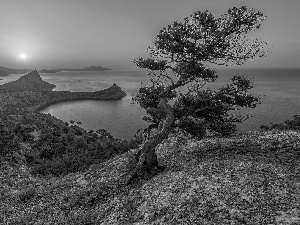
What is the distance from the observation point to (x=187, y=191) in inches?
634

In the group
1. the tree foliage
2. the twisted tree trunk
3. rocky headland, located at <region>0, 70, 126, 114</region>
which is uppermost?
the tree foliage

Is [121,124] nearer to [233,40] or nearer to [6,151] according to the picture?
[6,151]

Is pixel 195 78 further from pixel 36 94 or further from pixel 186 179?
pixel 36 94

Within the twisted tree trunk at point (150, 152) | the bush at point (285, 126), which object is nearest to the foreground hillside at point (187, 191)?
the twisted tree trunk at point (150, 152)

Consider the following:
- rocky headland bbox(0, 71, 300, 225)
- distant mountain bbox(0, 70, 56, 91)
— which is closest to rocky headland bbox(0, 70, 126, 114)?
distant mountain bbox(0, 70, 56, 91)

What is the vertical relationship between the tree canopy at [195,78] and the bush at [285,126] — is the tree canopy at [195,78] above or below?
above

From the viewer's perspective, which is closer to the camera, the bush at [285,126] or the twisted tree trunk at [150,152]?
the twisted tree trunk at [150,152]

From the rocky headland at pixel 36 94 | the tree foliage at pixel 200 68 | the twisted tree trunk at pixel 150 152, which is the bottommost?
the rocky headland at pixel 36 94

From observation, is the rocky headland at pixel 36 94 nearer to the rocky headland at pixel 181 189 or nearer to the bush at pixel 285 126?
the rocky headland at pixel 181 189

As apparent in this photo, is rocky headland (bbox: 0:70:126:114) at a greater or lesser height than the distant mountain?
lesser

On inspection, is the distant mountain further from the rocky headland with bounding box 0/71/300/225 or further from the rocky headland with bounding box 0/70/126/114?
the rocky headland with bounding box 0/71/300/225

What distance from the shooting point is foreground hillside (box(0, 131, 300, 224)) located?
531 inches

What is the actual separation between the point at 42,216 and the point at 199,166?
12.1m

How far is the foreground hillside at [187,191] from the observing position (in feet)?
44.2
